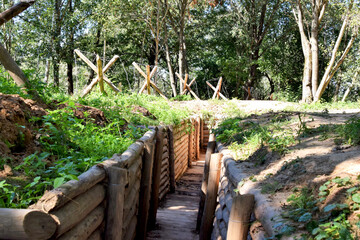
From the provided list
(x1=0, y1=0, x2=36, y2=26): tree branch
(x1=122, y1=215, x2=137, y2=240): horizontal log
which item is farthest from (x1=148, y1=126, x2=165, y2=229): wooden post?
(x1=0, y1=0, x2=36, y2=26): tree branch

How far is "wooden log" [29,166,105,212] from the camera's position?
1843 millimetres

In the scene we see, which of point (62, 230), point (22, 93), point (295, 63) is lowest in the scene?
point (62, 230)

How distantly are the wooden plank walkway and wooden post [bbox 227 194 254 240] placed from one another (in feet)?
10.6

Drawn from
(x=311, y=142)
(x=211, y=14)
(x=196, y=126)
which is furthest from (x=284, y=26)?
(x=311, y=142)

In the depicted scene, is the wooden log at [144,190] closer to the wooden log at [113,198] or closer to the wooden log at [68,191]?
the wooden log at [113,198]

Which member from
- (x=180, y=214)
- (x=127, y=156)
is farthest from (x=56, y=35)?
(x=127, y=156)

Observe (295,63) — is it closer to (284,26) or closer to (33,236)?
(284,26)

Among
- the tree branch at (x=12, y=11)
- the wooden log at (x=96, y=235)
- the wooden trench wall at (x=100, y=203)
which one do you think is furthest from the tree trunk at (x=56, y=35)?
the wooden log at (x=96, y=235)

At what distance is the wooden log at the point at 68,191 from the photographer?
1843 millimetres

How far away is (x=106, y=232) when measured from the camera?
290cm

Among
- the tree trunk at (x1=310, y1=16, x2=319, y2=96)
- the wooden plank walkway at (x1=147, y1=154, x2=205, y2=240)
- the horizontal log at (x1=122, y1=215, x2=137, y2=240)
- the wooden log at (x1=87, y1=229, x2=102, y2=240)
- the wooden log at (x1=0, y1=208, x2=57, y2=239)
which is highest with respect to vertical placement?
the tree trunk at (x1=310, y1=16, x2=319, y2=96)

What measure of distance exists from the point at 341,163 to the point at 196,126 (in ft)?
34.2

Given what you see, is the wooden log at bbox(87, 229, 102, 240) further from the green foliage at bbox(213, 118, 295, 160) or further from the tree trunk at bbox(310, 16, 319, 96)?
the tree trunk at bbox(310, 16, 319, 96)

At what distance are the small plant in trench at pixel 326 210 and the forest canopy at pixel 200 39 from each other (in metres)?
12.6
